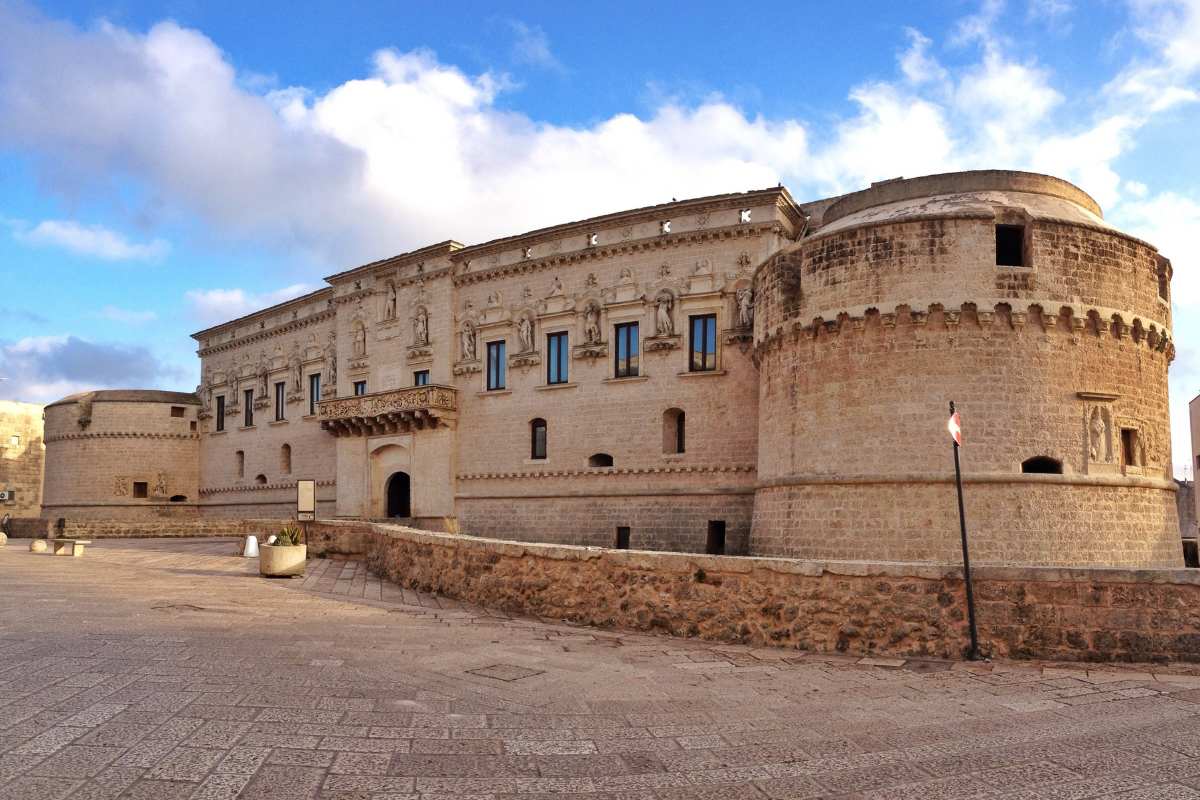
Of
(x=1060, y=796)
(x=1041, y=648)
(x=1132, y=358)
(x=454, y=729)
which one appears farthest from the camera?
(x=1132, y=358)

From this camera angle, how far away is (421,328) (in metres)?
30.3

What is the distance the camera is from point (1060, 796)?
4695 millimetres

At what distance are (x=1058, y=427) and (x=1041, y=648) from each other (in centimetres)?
829

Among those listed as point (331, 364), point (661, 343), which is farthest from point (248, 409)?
point (661, 343)

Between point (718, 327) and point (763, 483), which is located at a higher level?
point (718, 327)

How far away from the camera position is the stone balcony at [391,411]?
2861cm

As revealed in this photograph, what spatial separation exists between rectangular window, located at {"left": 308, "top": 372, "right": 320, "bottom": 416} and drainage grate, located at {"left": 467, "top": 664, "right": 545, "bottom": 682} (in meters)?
29.1

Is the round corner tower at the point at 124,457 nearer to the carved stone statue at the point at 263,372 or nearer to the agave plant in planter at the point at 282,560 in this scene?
the carved stone statue at the point at 263,372

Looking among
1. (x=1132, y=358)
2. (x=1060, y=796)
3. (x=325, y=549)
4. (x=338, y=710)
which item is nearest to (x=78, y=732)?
(x=338, y=710)

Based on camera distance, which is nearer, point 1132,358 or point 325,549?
point 1132,358

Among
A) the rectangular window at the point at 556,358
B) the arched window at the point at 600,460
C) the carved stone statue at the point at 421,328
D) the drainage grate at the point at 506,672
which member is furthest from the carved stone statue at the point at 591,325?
the drainage grate at the point at 506,672

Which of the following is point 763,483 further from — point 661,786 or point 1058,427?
point 661,786

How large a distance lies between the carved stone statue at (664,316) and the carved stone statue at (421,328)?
9762mm

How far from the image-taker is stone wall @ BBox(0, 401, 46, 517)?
156 ft
